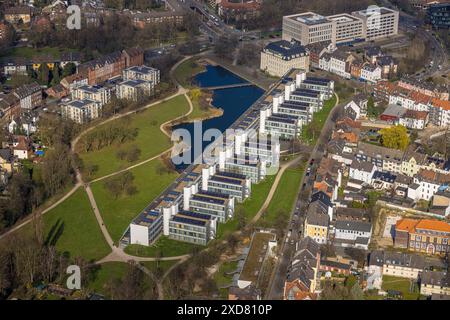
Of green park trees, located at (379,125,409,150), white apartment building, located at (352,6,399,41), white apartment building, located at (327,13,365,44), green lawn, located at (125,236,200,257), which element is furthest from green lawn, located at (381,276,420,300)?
white apartment building, located at (352,6,399,41)

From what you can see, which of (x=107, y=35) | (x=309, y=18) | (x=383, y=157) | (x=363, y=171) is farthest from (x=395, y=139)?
(x=107, y=35)

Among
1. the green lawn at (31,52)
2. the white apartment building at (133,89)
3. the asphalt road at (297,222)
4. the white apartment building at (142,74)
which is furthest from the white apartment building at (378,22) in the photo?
the green lawn at (31,52)

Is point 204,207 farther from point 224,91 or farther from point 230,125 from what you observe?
point 224,91

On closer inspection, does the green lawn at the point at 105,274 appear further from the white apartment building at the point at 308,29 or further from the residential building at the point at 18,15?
the residential building at the point at 18,15

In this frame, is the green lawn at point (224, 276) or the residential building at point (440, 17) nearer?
the green lawn at point (224, 276)

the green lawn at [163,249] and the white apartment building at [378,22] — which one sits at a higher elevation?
the white apartment building at [378,22]

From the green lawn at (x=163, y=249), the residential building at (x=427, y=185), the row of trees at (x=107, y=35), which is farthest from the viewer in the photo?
the row of trees at (x=107, y=35)

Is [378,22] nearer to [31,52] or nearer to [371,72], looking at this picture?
[371,72]
